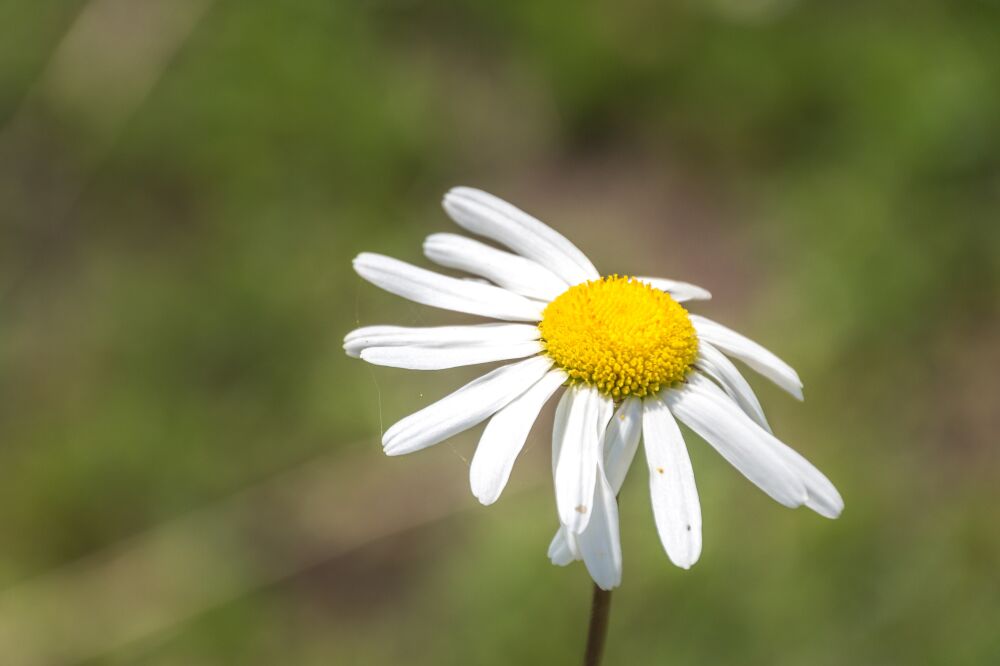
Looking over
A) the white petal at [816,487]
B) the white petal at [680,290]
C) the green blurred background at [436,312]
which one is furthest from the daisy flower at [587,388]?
the green blurred background at [436,312]

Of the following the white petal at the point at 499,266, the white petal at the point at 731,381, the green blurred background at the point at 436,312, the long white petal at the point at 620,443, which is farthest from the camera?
the green blurred background at the point at 436,312

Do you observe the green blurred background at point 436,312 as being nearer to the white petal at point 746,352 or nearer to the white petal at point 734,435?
the white petal at point 746,352

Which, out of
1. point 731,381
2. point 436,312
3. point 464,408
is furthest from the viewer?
point 436,312

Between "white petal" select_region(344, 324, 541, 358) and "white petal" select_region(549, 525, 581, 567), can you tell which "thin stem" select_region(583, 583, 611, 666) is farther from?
"white petal" select_region(344, 324, 541, 358)

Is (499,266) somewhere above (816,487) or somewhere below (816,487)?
above

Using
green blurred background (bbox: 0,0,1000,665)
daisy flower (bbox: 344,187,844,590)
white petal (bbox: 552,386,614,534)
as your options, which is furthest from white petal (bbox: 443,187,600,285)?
green blurred background (bbox: 0,0,1000,665)

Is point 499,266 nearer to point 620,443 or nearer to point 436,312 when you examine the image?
point 620,443

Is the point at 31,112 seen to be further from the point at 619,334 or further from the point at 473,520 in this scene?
the point at 619,334

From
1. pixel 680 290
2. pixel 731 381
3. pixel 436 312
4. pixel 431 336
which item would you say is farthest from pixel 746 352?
pixel 436 312
